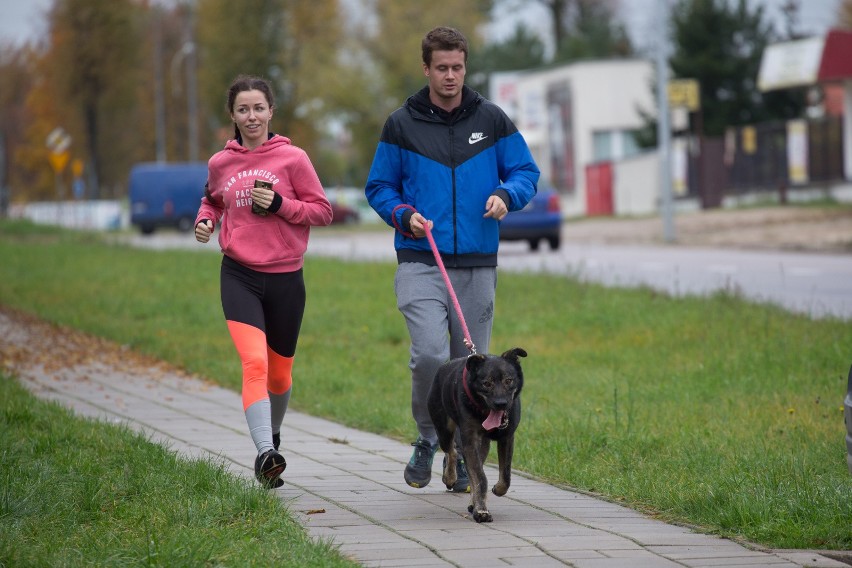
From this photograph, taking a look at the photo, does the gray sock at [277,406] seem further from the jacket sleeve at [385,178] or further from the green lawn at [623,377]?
the green lawn at [623,377]

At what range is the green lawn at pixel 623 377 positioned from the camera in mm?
6309

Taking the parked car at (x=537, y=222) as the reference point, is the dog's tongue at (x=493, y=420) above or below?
below

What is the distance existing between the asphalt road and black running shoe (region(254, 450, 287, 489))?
26.0 feet

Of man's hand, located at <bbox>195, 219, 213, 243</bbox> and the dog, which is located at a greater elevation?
man's hand, located at <bbox>195, 219, 213, 243</bbox>

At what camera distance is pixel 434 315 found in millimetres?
6520

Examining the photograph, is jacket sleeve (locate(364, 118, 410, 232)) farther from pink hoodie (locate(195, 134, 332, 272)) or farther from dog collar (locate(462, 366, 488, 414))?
dog collar (locate(462, 366, 488, 414))

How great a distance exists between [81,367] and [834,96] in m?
53.4

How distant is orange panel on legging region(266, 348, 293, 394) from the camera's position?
22.8 ft

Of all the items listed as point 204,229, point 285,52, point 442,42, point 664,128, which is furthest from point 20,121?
point 442,42

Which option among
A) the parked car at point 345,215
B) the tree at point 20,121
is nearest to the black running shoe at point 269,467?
the parked car at point 345,215

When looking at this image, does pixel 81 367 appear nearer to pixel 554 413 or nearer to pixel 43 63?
pixel 554 413

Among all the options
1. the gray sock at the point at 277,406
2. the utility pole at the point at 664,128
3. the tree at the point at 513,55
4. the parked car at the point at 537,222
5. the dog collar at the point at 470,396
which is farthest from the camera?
the tree at the point at 513,55

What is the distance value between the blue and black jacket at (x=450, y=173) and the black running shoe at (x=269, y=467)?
3.49ft

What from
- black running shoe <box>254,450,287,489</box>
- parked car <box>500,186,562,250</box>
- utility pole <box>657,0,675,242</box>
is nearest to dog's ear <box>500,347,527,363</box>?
black running shoe <box>254,450,287,489</box>
